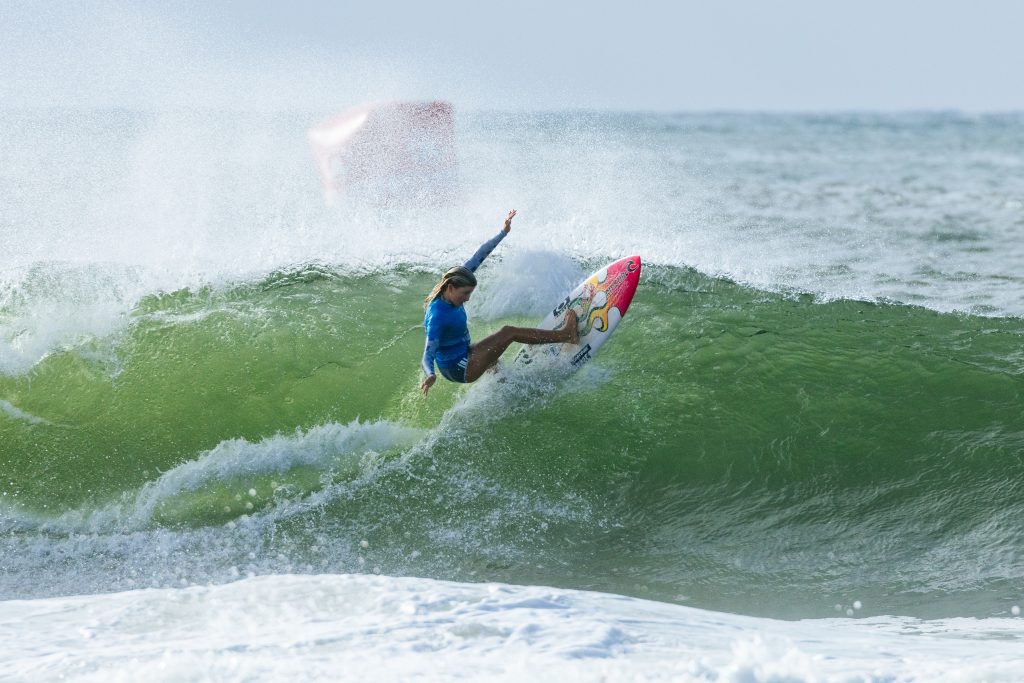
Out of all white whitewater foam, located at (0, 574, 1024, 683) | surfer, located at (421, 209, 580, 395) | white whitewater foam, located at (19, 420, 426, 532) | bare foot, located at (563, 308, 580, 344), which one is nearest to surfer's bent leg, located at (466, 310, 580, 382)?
surfer, located at (421, 209, 580, 395)

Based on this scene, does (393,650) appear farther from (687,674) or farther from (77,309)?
(77,309)

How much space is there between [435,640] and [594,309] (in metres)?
3.95

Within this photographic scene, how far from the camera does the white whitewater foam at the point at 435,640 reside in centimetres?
349

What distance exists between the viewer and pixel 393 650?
3.66 metres

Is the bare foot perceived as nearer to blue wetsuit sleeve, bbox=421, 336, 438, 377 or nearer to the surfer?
the surfer

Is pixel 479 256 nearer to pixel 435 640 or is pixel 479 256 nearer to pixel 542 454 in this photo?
pixel 542 454

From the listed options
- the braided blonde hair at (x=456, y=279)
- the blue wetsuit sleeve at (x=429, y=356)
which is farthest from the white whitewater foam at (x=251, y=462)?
the braided blonde hair at (x=456, y=279)

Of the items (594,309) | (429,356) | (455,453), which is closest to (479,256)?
(429,356)

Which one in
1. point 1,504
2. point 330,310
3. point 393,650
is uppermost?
point 330,310

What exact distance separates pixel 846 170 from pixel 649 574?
2574cm

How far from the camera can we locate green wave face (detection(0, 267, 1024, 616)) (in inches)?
221

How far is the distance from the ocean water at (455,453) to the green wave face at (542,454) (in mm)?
28

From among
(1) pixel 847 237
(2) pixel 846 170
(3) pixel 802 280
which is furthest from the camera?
(2) pixel 846 170

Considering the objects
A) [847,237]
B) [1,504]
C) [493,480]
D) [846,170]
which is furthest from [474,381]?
[846,170]
